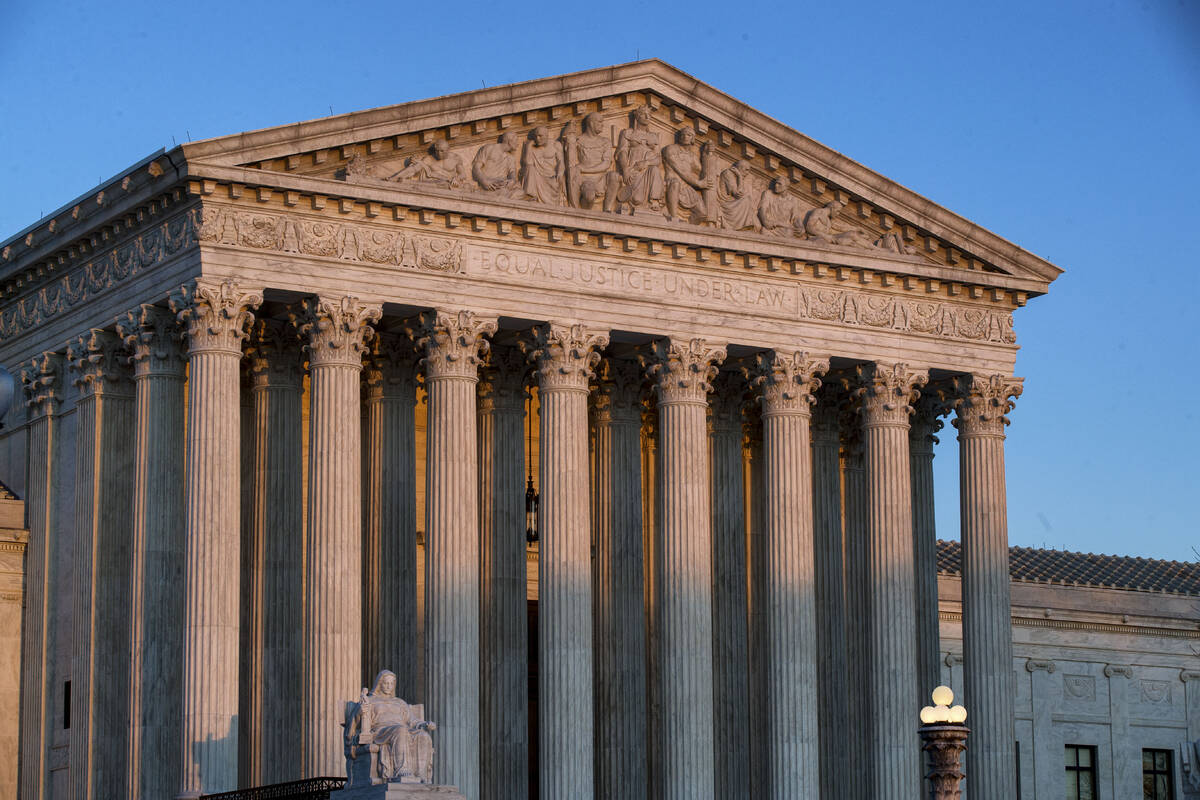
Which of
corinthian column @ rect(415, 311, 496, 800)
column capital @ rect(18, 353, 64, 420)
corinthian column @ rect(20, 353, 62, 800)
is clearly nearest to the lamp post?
corinthian column @ rect(415, 311, 496, 800)

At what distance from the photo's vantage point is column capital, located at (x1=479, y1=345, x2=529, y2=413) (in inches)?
1986

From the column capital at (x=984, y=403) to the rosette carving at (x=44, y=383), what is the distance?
21614mm

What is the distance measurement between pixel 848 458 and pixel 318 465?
16.0m

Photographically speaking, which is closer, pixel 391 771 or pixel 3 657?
pixel 391 771

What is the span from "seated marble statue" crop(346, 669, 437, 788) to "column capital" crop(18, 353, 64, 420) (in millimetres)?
14263

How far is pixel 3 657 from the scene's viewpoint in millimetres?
48750

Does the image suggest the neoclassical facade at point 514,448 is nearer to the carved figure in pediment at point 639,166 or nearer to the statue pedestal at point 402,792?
the carved figure in pediment at point 639,166

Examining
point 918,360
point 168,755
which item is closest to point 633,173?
point 918,360

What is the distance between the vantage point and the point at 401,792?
119 feet

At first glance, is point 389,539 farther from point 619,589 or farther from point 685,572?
point 685,572

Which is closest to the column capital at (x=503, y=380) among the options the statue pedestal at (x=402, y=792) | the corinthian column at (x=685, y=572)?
the corinthian column at (x=685, y=572)

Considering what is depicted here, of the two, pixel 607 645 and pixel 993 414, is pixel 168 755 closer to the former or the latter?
pixel 607 645

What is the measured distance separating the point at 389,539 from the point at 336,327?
5.78 metres

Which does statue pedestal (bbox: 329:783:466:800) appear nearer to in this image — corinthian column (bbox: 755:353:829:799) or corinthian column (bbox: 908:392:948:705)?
corinthian column (bbox: 755:353:829:799)
